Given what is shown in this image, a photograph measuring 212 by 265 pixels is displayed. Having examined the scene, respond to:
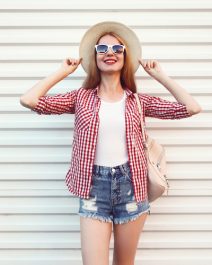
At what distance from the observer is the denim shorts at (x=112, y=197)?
8.27 ft

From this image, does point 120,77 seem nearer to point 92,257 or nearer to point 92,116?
point 92,116

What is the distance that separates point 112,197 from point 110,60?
0.91 meters

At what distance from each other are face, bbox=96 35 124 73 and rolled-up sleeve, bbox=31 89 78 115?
0.92ft

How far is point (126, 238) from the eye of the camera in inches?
106

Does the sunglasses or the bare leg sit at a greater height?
the sunglasses

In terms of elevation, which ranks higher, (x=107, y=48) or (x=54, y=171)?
(x=107, y=48)

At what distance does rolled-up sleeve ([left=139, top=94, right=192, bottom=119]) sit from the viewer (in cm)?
270

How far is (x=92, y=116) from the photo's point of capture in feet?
8.36
